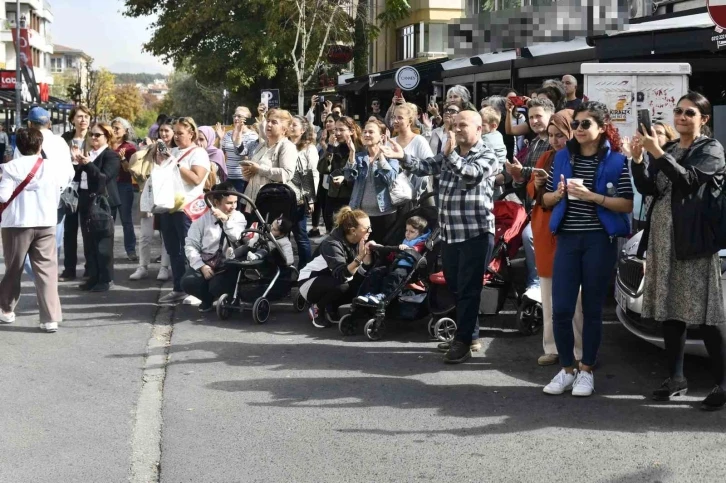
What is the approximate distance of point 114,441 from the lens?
585 cm

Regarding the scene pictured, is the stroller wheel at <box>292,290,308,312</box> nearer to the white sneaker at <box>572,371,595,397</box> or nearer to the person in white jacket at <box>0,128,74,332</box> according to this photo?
the person in white jacket at <box>0,128,74,332</box>

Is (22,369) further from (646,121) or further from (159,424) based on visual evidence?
(646,121)

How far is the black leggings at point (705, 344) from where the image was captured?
21.3 feet

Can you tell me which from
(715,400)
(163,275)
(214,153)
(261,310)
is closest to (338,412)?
(715,400)

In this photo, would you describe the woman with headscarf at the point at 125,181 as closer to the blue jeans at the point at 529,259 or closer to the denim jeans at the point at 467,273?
the blue jeans at the point at 529,259

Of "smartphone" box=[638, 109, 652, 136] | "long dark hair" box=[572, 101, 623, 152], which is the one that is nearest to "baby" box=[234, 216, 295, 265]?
"long dark hair" box=[572, 101, 623, 152]

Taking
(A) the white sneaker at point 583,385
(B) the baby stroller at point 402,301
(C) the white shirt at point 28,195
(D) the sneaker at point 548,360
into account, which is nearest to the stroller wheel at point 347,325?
(B) the baby stroller at point 402,301

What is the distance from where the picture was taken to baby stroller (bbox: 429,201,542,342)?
862 centimetres

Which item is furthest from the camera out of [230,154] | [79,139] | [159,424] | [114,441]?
[230,154]

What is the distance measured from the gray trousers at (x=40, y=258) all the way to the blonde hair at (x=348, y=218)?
253 centimetres

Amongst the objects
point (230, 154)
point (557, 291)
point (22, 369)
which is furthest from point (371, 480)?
point (230, 154)

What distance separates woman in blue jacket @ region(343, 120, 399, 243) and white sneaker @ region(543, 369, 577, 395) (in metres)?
3.06

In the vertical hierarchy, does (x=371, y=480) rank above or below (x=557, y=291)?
below

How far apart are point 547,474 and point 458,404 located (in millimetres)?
1438
